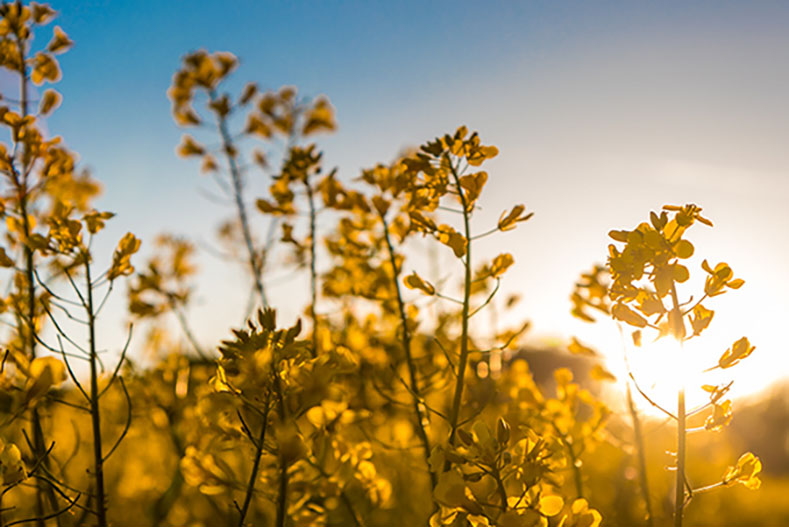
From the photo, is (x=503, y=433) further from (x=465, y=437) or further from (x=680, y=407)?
(x=680, y=407)

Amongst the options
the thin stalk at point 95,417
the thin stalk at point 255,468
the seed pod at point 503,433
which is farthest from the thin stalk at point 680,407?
the thin stalk at point 95,417

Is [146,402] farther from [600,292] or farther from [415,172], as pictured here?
[600,292]

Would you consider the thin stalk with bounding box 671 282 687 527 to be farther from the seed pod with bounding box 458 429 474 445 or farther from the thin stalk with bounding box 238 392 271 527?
the thin stalk with bounding box 238 392 271 527

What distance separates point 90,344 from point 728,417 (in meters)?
1.51

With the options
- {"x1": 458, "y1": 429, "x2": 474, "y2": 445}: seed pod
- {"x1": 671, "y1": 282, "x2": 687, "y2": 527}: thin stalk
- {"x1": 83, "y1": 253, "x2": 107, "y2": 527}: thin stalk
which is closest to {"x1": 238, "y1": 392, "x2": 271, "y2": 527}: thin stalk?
{"x1": 458, "y1": 429, "x2": 474, "y2": 445}: seed pod

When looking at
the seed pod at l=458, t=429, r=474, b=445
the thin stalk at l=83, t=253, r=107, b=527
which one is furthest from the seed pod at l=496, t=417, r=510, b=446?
the thin stalk at l=83, t=253, r=107, b=527

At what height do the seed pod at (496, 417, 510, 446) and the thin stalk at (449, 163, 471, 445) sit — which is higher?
the thin stalk at (449, 163, 471, 445)

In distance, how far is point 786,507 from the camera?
528 centimetres

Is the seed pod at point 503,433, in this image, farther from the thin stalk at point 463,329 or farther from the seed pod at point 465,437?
the thin stalk at point 463,329

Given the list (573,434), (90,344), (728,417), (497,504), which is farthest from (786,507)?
(90,344)

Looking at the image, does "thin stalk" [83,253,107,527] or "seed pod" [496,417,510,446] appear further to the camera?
"thin stalk" [83,253,107,527]

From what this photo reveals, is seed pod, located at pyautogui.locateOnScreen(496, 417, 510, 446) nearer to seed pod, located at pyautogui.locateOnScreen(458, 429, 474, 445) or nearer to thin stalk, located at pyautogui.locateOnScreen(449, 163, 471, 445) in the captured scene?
seed pod, located at pyautogui.locateOnScreen(458, 429, 474, 445)

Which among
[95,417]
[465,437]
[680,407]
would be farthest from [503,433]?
[95,417]

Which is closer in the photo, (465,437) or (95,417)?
(465,437)
